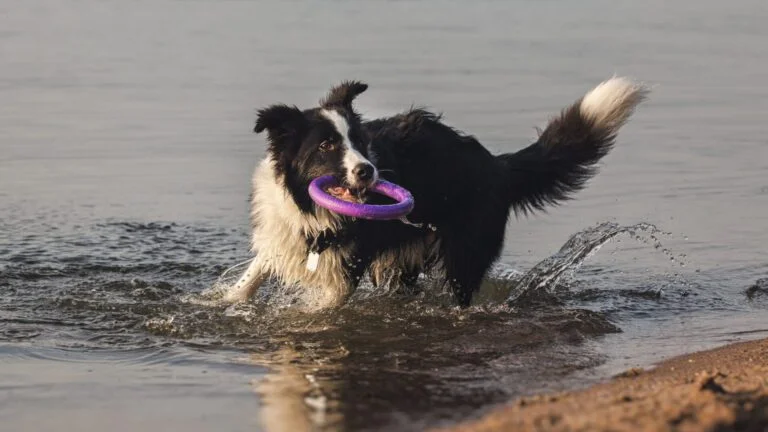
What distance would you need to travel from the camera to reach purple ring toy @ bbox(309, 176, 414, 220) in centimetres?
679

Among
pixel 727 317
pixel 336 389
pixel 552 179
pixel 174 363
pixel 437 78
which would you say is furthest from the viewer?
pixel 437 78

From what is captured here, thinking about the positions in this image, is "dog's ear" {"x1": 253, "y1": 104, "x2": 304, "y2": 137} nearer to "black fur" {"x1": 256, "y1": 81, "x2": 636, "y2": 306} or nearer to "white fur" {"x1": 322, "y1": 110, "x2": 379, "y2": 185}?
"black fur" {"x1": 256, "y1": 81, "x2": 636, "y2": 306}

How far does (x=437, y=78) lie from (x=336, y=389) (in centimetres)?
908

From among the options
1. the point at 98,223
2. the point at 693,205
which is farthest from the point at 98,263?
the point at 693,205

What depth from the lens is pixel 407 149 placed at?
25.0 feet

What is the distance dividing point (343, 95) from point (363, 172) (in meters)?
0.80

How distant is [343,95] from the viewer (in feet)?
23.9

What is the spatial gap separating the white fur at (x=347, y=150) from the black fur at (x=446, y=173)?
64 millimetres

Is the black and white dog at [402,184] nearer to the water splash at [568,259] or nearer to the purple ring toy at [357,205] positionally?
the purple ring toy at [357,205]

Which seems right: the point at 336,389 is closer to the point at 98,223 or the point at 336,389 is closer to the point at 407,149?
the point at 407,149

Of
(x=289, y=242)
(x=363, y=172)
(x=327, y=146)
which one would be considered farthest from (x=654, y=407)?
(x=289, y=242)

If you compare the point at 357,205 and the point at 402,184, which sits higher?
the point at 402,184

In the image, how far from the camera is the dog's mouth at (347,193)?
22.5 feet

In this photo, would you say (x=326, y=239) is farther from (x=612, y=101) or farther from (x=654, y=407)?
(x=654, y=407)
